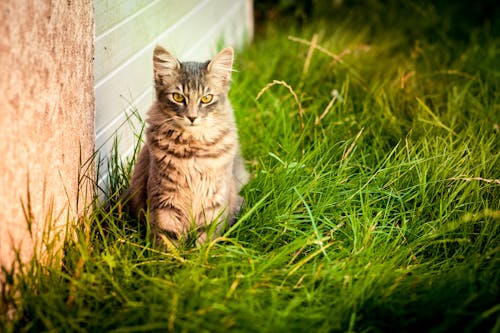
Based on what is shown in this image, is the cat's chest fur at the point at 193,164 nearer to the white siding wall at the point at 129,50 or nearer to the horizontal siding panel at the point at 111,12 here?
the white siding wall at the point at 129,50

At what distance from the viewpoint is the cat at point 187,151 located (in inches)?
112

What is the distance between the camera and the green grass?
229 centimetres

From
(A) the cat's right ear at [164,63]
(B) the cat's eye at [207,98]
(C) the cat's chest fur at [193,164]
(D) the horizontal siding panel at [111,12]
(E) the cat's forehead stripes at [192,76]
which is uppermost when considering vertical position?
(D) the horizontal siding panel at [111,12]

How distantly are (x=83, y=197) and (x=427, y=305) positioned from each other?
4.94 ft

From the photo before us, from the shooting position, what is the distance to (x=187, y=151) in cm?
288

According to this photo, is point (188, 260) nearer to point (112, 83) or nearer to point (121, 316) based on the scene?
point (121, 316)

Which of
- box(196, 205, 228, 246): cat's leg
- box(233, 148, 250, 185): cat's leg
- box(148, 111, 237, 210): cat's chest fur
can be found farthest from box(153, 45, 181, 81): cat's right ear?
box(196, 205, 228, 246): cat's leg

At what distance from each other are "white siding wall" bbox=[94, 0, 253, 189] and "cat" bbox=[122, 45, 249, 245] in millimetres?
281

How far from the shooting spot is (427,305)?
92.4 inches

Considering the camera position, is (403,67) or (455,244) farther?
(403,67)

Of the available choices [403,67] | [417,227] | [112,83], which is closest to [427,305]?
[417,227]

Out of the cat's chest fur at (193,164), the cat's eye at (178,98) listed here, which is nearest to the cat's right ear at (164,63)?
the cat's eye at (178,98)

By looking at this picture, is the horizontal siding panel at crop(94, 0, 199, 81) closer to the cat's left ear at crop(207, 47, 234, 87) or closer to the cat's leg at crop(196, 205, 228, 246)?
the cat's left ear at crop(207, 47, 234, 87)

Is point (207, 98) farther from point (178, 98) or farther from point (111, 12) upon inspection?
point (111, 12)
